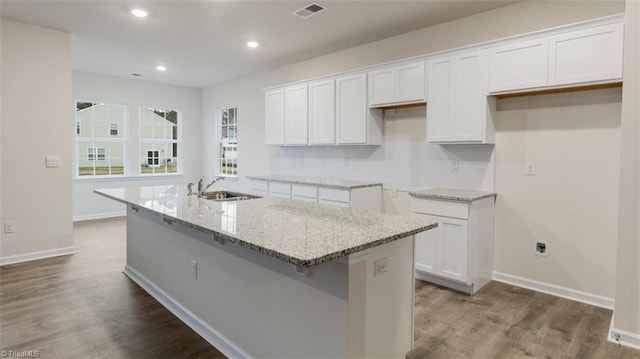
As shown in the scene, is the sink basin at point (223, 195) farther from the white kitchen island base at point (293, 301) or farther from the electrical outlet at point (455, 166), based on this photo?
the electrical outlet at point (455, 166)

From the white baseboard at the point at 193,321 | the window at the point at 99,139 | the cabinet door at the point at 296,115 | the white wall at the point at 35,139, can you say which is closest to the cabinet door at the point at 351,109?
the cabinet door at the point at 296,115

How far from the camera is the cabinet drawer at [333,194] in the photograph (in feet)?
13.5

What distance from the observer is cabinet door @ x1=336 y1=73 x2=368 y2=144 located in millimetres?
4305

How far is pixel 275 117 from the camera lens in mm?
5484

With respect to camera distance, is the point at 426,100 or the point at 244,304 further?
the point at 426,100

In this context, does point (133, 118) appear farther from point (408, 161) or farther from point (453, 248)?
point (453, 248)

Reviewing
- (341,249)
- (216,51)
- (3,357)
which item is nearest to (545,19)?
(341,249)

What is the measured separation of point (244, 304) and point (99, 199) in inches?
230

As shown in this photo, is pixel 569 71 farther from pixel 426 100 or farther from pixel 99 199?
pixel 99 199

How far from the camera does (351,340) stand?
5.27 ft

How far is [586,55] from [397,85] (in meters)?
1.67

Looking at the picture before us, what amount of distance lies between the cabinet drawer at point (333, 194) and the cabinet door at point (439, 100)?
1095 mm

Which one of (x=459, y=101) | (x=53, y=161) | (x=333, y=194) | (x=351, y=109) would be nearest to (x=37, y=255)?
(x=53, y=161)

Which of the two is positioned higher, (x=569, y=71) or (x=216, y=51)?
(x=216, y=51)
